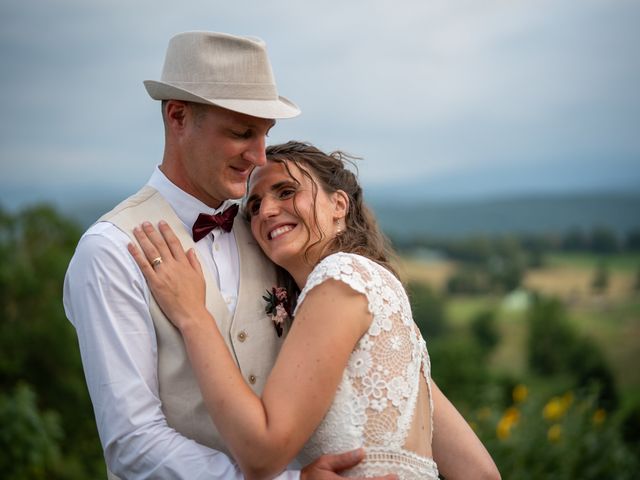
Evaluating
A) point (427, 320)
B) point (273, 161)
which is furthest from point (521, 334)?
point (273, 161)

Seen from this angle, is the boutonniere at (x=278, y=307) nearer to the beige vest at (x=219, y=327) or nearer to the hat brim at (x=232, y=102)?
the beige vest at (x=219, y=327)

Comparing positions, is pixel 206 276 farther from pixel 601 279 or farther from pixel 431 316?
pixel 601 279

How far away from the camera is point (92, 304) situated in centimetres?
226

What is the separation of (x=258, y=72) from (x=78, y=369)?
22.0ft

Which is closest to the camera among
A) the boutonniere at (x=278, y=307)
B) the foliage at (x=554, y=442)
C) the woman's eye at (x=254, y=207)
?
the boutonniere at (x=278, y=307)

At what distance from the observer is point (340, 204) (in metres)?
2.76

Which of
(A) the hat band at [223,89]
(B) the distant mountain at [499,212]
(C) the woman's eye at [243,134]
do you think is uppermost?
(A) the hat band at [223,89]

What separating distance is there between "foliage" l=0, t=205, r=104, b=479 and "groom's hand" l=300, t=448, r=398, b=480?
6.07 metres

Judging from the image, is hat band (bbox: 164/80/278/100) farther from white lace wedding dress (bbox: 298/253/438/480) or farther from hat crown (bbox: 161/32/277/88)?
white lace wedding dress (bbox: 298/253/438/480)

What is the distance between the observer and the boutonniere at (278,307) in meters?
2.54

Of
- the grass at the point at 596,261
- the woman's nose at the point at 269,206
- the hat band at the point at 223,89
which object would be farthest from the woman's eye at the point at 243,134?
the grass at the point at 596,261

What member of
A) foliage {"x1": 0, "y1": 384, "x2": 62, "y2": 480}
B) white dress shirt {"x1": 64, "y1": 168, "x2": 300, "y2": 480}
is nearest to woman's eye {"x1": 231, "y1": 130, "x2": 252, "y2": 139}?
white dress shirt {"x1": 64, "y1": 168, "x2": 300, "y2": 480}

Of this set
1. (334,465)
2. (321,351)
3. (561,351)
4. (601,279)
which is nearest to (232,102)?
(321,351)

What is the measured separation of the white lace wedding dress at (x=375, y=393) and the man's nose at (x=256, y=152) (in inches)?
17.6
